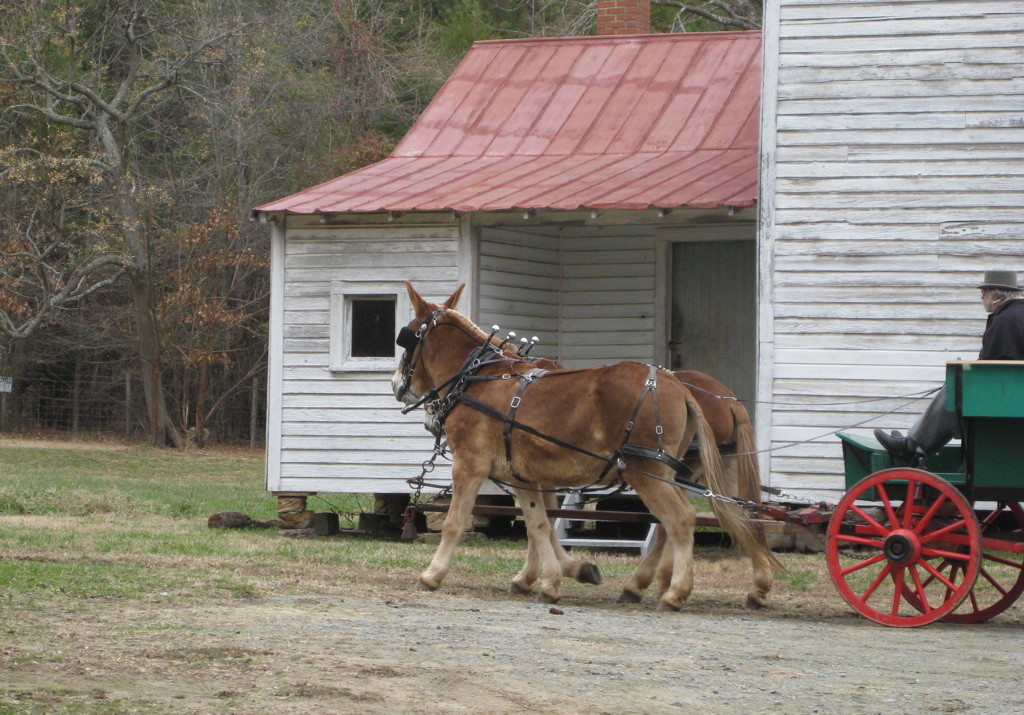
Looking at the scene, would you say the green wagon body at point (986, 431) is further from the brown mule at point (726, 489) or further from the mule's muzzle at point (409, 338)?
the mule's muzzle at point (409, 338)

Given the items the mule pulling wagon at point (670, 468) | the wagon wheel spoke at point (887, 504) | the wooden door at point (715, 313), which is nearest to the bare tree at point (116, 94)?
the wooden door at point (715, 313)

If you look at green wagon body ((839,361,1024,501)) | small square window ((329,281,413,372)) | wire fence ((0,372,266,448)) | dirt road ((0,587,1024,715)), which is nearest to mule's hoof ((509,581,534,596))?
dirt road ((0,587,1024,715))

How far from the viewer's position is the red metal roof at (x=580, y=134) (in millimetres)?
14805

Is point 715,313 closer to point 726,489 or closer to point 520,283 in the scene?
point 520,283

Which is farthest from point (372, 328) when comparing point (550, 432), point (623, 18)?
point (623, 18)

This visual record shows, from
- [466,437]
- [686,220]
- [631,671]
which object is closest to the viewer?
[631,671]

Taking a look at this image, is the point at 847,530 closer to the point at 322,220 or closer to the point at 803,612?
the point at 803,612

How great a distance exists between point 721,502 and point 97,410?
24347 mm

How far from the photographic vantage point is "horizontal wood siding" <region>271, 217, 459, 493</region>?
50.2 feet

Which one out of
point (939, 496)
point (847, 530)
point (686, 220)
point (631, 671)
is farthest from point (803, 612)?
point (686, 220)

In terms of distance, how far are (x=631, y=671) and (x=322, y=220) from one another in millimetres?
9074

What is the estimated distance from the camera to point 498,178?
15.8 metres

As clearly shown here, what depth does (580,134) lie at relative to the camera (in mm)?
17203

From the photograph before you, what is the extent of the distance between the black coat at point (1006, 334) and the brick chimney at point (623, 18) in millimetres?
11355
